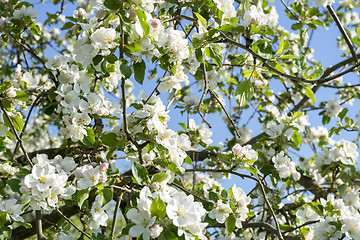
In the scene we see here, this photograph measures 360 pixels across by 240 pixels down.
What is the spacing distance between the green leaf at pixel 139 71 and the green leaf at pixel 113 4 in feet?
0.77

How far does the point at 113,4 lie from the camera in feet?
3.51

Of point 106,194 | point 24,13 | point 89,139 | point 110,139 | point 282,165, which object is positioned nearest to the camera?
point 106,194

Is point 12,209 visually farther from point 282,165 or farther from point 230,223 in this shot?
point 282,165

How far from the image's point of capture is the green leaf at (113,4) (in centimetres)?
106

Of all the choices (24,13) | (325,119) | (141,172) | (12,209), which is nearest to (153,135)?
(141,172)

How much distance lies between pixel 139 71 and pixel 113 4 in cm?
25

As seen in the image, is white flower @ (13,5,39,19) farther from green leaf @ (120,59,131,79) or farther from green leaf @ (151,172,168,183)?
green leaf @ (151,172,168,183)

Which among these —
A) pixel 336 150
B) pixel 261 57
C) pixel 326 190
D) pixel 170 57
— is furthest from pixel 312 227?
pixel 170 57

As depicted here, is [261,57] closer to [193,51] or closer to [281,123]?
[193,51]

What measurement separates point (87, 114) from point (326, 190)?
1.61m

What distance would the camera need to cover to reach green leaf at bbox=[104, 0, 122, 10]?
1061 millimetres

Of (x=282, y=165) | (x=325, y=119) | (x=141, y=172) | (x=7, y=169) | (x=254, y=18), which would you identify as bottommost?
(x=141, y=172)

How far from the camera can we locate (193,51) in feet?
4.70

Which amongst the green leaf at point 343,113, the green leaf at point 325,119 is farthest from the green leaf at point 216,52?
the green leaf at point 325,119
